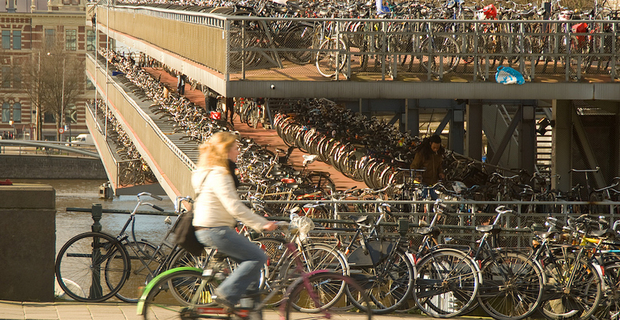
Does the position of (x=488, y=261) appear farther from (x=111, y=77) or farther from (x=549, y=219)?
(x=111, y=77)

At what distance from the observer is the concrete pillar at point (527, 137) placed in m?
21.5

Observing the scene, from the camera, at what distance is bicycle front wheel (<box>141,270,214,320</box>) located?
571cm

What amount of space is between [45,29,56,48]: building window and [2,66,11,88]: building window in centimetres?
412

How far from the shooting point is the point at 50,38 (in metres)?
76.5

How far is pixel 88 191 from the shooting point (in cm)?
5669

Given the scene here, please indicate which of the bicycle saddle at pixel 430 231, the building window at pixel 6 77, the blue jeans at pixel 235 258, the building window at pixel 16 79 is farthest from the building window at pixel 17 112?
the blue jeans at pixel 235 258

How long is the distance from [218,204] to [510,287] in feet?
11.1

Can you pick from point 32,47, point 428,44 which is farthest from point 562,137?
point 32,47

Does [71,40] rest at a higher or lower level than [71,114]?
higher

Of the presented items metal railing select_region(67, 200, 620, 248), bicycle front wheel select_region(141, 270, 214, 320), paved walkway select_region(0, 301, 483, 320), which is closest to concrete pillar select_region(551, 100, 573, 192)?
metal railing select_region(67, 200, 620, 248)

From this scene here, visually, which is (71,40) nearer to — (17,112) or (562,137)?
(17,112)

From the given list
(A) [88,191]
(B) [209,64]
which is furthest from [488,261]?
(A) [88,191]

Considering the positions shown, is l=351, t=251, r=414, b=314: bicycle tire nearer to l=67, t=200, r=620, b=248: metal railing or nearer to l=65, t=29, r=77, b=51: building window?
l=67, t=200, r=620, b=248: metal railing

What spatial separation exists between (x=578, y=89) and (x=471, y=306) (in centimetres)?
719
